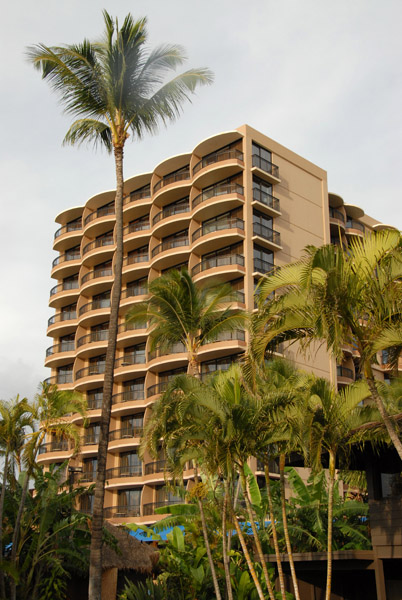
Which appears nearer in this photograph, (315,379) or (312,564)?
(315,379)

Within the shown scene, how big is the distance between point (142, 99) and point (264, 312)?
9.21m

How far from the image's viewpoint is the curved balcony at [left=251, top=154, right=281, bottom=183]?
51.6 metres

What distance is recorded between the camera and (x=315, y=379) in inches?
683

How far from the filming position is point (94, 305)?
61.7m

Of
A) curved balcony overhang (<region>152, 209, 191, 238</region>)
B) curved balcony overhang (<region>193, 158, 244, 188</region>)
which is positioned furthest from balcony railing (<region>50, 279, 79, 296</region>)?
curved balcony overhang (<region>193, 158, 244, 188</region>)

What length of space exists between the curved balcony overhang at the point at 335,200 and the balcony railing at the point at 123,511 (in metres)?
29.3

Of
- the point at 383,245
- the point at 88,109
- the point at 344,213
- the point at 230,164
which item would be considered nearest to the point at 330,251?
the point at 383,245

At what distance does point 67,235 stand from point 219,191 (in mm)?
20248

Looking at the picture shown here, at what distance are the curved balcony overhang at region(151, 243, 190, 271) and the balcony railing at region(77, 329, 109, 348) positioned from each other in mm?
7781

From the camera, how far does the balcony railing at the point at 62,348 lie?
64.1m

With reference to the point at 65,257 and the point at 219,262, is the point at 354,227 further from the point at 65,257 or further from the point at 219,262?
the point at 65,257

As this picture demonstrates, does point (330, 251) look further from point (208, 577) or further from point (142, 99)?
point (208, 577)

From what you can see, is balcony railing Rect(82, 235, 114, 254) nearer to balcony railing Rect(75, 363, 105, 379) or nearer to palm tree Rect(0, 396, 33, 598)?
balcony railing Rect(75, 363, 105, 379)

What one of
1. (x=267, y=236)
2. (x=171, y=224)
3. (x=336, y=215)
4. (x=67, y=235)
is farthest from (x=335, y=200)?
(x=67, y=235)
